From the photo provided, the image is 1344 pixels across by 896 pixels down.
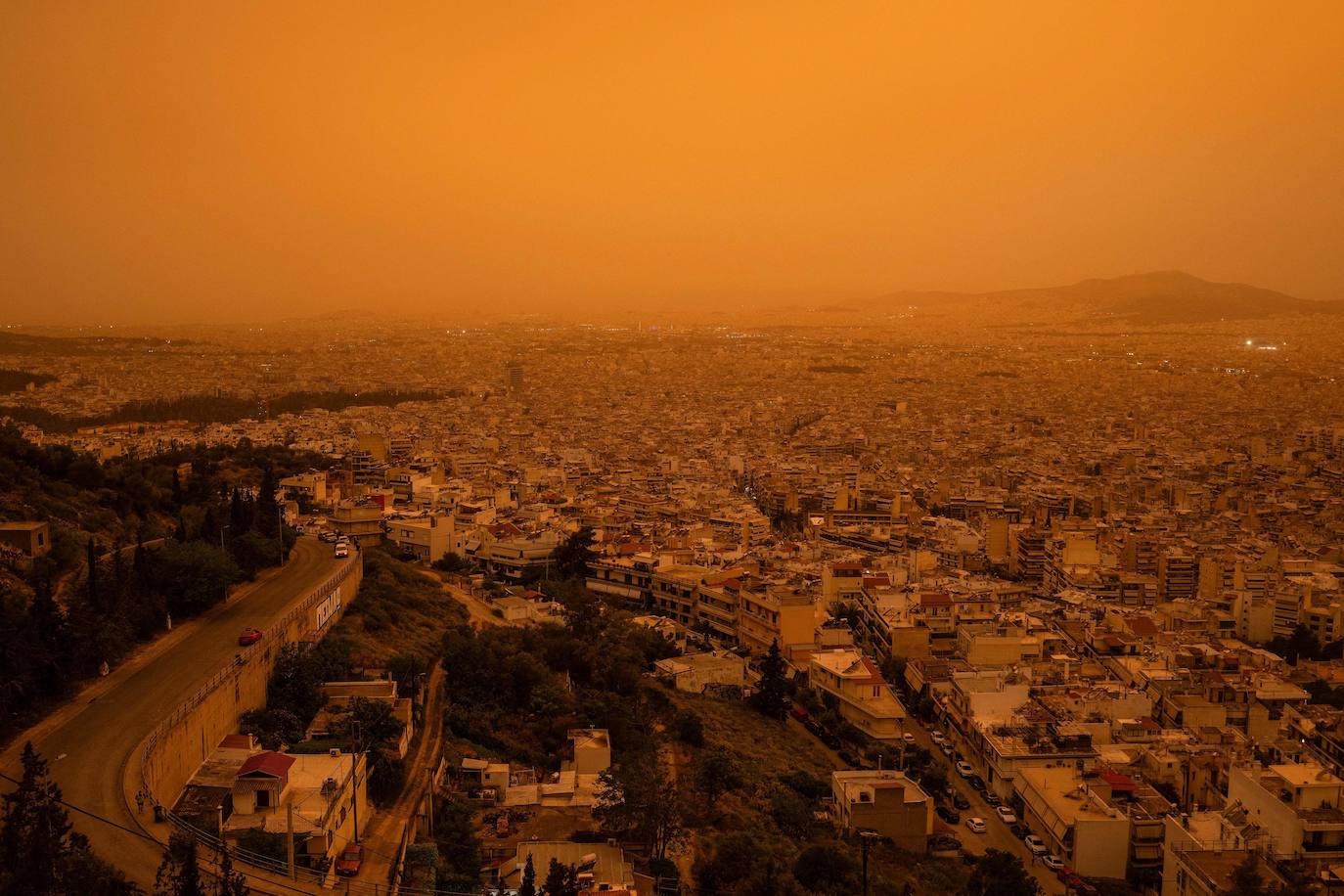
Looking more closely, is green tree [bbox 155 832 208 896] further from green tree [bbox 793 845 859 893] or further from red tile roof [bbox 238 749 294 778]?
green tree [bbox 793 845 859 893]

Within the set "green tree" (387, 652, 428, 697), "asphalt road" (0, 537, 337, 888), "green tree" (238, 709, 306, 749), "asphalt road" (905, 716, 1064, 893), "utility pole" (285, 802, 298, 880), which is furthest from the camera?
"green tree" (387, 652, 428, 697)

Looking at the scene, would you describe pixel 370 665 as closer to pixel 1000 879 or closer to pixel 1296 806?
pixel 1000 879

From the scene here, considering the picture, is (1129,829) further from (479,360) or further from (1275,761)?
(479,360)

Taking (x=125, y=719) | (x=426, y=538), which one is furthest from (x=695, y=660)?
(x=125, y=719)

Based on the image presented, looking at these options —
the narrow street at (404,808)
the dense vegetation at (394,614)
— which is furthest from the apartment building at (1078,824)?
the dense vegetation at (394,614)

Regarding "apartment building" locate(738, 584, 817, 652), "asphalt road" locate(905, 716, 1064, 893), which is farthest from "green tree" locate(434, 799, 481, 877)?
"apartment building" locate(738, 584, 817, 652)

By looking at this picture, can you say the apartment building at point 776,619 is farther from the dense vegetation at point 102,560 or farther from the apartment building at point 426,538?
the dense vegetation at point 102,560

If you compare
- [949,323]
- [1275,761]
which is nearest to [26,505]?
[1275,761]

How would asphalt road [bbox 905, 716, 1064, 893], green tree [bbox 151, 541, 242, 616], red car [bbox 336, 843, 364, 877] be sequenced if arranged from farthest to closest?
green tree [bbox 151, 541, 242, 616]
asphalt road [bbox 905, 716, 1064, 893]
red car [bbox 336, 843, 364, 877]
